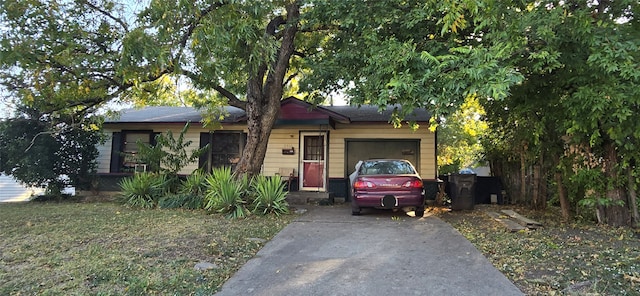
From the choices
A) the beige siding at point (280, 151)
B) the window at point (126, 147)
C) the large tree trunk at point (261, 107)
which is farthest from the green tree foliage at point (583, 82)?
the window at point (126, 147)

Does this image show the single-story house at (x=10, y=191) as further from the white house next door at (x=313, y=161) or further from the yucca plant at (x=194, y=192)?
the white house next door at (x=313, y=161)

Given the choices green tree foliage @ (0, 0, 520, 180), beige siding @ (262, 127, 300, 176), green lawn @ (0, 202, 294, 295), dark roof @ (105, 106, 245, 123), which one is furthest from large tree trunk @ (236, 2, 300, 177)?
beige siding @ (262, 127, 300, 176)

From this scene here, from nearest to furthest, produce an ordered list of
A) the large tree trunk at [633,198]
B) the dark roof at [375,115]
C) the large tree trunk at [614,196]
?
the large tree trunk at [633,198] → the large tree trunk at [614,196] → the dark roof at [375,115]

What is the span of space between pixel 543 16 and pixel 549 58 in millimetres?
684

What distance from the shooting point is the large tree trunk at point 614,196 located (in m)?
6.56

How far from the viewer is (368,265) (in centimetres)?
456

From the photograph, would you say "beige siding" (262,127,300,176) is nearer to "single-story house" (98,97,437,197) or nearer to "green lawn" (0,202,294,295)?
"single-story house" (98,97,437,197)

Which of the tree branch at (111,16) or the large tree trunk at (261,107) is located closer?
the tree branch at (111,16)

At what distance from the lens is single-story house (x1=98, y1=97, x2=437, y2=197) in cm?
1161

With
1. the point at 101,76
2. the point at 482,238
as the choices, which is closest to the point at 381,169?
the point at 482,238

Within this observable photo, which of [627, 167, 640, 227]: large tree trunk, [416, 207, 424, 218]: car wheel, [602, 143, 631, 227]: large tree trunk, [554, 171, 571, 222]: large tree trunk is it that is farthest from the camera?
[416, 207, 424, 218]: car wheel

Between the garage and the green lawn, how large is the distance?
4620mm

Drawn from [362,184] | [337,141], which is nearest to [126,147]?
[337,141]

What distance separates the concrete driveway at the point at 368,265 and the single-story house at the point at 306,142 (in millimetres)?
4945
